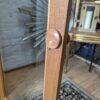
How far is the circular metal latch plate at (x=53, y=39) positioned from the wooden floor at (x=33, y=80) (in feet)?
2.89

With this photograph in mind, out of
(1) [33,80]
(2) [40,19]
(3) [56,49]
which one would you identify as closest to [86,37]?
(2) [40,19]

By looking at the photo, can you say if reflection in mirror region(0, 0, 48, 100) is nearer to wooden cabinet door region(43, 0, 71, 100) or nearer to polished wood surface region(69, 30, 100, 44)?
polished wood surface region(69, 30, 100, 44)

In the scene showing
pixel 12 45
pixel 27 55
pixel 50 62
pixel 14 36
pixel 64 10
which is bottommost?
pixel 27 55

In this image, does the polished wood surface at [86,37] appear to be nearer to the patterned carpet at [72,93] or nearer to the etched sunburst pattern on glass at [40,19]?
the etched sunburst pattern on glass at [40,19]

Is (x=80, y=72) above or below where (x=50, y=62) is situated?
below

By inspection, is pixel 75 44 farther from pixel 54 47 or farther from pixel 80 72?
pixel 54 47

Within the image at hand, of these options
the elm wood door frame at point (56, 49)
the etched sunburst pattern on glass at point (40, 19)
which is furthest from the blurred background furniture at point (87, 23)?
the elm wood door frame at point (56, 49)

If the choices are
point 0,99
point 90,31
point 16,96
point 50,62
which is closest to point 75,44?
point 90,31

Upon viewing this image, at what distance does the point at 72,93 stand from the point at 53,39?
1265 millimetres

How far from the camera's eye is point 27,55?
1.80m

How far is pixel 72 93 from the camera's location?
1517mm

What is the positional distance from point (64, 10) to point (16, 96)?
127 centimetres

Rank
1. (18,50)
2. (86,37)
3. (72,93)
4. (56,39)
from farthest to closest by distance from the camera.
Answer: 1. (18,50)
2. (72,93)
3. (86,37)
4. (56,39)

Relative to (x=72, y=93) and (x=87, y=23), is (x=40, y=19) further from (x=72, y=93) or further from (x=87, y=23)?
(x=72, y=93)
